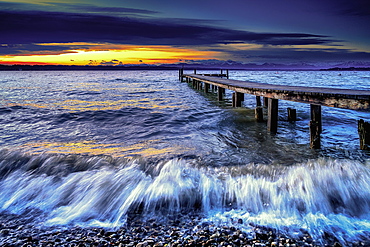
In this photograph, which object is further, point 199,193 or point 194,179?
point 194,179

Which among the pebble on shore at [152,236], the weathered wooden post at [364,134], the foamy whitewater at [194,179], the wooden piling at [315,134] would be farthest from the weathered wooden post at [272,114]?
the pebble on shore at [152,236]

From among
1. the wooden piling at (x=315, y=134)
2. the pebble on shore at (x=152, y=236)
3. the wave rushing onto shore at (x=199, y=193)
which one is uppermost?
the wooden piling at (x=315, y=134)

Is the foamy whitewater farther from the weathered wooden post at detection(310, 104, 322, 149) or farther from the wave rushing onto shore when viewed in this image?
the weathered wooden post at detection(310, 104, 322, 149)

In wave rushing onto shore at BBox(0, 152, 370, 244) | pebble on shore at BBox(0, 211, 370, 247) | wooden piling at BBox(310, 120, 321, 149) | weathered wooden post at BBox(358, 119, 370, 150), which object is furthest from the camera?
wooden piling at BBox(310, 120, 321, 149)

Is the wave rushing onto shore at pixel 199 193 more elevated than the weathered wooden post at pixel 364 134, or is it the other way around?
the weathered wooden post at pixel 364 134

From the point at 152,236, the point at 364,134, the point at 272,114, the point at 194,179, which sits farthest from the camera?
the point at 272,114

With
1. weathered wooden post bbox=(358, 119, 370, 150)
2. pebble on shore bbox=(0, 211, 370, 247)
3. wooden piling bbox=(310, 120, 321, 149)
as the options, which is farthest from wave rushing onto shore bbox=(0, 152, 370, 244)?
weathered wooden post bbox=(358, 119, 370, 150)

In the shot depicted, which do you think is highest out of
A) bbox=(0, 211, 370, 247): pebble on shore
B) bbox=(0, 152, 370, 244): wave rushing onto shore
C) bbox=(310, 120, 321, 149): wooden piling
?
bbox=(310, 120, 321, 149): wooden piling

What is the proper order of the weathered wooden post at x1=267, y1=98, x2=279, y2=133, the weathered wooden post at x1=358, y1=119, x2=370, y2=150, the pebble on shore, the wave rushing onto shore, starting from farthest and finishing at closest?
the weathered wooden post at x1=267, y1=98, x2=279, y2=133 < the weathered wooden post at x1=358, y1=119, x2=370, y2=150 < the wave rushing onto shore < the pebble on shore

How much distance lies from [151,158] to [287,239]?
3643 millimetres

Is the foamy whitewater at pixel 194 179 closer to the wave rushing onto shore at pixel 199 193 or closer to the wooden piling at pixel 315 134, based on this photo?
the wave rushing onto shore at pixel 199 193

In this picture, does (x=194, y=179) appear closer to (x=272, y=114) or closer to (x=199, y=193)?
(x=199, y=193)

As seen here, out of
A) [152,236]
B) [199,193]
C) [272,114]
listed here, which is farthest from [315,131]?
[152,236]

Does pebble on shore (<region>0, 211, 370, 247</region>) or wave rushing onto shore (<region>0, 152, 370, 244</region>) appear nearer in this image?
pebble on shore (<region>0, 211, 370, 247</region>)
